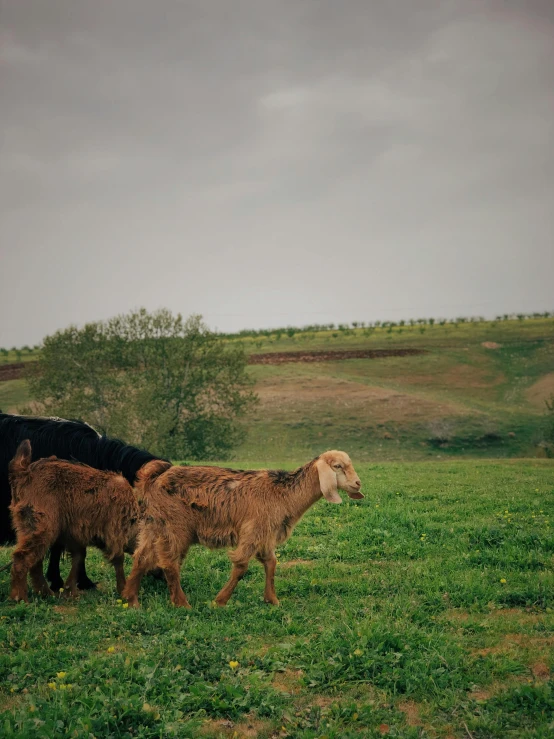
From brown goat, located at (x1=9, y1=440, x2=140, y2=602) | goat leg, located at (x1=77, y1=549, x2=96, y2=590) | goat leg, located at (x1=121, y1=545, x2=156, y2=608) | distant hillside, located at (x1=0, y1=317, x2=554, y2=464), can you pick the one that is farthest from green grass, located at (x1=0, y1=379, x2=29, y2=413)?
goat leg, located at (x1=121, y1=545, x2=156, y2=608)

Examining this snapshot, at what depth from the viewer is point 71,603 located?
26.6ft

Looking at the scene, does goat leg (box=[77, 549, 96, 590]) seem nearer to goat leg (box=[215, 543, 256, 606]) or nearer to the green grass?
goat leg (box=[215, 543, 256, 606])

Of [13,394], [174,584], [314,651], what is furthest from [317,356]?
[314,651]

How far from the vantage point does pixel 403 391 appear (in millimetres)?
51719

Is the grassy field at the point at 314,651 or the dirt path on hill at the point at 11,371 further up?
the dirt path on hill at the point at 11,371

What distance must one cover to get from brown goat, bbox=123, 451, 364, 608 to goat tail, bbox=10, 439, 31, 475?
1.58 metres

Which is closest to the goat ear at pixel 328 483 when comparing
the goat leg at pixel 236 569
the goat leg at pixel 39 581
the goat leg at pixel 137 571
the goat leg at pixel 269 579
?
the goat leg at pixel 269 579

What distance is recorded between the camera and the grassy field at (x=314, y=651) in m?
5.01

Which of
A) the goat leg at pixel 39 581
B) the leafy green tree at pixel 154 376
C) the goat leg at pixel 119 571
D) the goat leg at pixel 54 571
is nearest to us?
the goat leg at pixel 39 581

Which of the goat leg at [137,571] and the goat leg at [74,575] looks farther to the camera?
the goat leg at [74,575]

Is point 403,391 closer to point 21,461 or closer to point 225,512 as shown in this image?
point 225,512

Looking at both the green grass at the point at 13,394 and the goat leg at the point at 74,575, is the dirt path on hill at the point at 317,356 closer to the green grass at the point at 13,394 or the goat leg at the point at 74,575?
the green grass at the point at 13,394

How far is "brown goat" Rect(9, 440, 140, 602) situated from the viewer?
7984mm

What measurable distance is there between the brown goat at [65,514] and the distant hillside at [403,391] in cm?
2122
